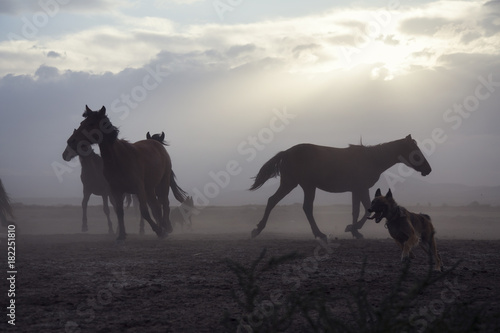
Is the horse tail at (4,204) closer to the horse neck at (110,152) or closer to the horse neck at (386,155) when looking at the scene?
the horse neck at (110,152)

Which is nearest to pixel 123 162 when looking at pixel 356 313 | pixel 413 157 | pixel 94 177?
pixel 94 177

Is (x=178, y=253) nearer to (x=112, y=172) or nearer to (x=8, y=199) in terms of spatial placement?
(x=112, y=172)

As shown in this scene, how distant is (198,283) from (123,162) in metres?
5.43

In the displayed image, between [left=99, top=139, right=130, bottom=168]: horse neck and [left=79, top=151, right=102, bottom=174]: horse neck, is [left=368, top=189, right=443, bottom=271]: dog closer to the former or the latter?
[left=99, top=139, right=130, bottom=168]: horse neck

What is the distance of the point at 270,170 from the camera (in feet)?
41.5

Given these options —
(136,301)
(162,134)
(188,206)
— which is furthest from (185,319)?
(188,206)

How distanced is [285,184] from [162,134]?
3.75 metres

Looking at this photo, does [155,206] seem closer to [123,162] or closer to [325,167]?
[123,162]

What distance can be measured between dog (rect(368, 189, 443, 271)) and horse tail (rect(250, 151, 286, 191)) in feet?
15.7

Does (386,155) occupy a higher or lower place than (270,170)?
higher

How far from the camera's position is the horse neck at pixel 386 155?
40.9ft

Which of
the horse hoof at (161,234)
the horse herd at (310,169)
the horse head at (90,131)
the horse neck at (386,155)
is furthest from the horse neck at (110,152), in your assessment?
the horse neck at (386,155)

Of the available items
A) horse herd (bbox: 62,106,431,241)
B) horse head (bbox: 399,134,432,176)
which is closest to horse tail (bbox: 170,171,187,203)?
horse herd (bbox: 62,106,431,241)

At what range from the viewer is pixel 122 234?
11344mm
